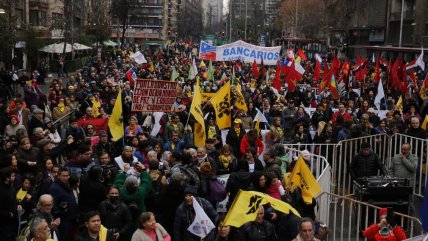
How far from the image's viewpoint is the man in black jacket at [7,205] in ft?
24.6

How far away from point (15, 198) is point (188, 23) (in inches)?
6084

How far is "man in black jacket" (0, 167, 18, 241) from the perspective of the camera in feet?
24.6

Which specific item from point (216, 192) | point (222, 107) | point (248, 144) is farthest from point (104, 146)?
point (222, 107)

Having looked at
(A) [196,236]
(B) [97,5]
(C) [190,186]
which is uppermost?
(B) [97,5]

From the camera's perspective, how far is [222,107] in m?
13.4

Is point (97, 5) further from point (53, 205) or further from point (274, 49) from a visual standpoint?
point (53, 205)

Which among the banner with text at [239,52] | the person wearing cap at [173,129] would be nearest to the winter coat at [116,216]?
the person wearing cap at [173,129]

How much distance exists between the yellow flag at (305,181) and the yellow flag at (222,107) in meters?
5.09

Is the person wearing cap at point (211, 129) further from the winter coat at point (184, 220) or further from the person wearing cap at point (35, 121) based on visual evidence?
the winter coat at point (184, 220)

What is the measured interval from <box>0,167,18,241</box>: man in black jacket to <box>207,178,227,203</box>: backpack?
239 centimetres

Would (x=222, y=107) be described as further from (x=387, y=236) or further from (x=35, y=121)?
(x=387, y=236)

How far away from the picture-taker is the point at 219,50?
83.1ft

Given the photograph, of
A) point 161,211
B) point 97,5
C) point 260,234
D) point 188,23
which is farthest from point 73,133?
point 188,23

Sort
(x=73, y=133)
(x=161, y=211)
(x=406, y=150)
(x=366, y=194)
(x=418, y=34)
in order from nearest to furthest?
(x=161, y=211) < (x=366, y=194) < (x=406, y=150) < (x=73, y=133) < (x=418, y=34)
